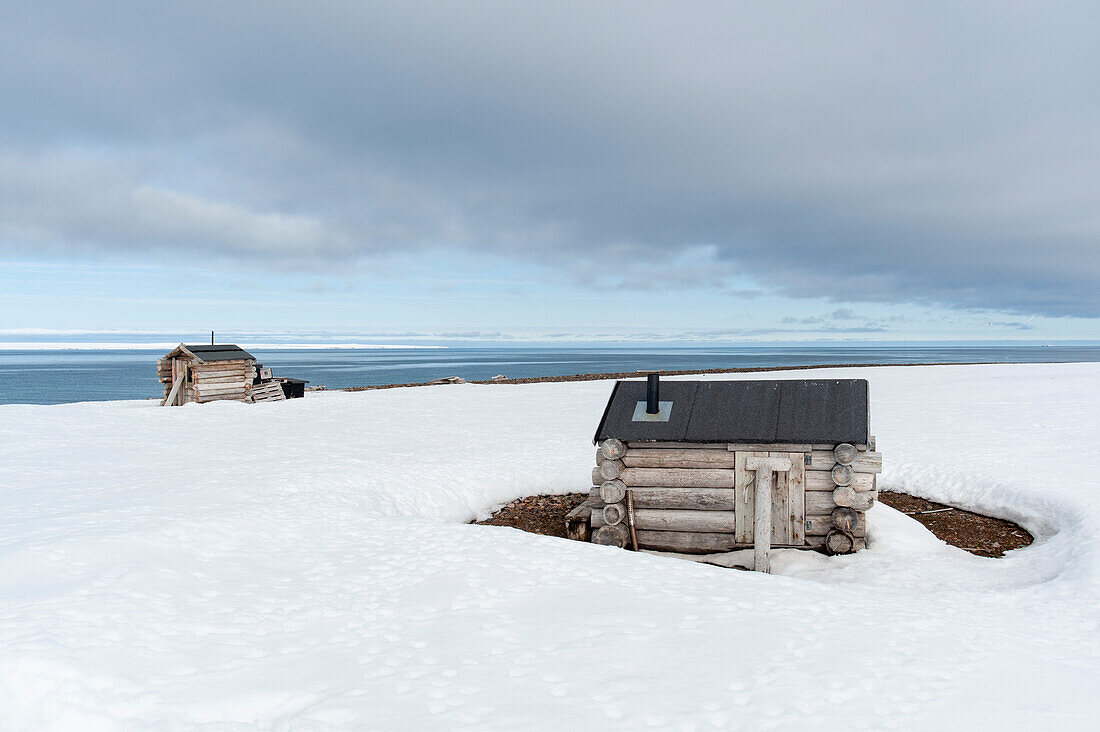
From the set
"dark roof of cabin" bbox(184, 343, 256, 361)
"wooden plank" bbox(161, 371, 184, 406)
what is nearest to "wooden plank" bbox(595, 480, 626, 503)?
"dark roof of cabin" bbox(184, 343, 256, 361)

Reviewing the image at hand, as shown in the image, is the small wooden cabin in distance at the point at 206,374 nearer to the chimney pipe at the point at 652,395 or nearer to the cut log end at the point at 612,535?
the cut log end at the point at 612,535

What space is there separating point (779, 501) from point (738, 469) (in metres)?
0.99

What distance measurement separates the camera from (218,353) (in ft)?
106

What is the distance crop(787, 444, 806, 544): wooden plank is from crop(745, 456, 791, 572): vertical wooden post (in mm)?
163

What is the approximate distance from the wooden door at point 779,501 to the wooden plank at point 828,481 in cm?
14

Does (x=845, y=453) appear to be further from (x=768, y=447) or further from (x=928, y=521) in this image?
(x=928, y=521)

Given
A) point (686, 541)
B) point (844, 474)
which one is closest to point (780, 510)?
point (844, 474)

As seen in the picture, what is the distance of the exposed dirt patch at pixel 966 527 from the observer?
1299 centimetres

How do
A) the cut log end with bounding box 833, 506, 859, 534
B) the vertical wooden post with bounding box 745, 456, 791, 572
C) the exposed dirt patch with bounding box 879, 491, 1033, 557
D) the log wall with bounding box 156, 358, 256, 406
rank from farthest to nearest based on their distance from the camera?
the log wall with bounding box 156, 358, 256, 406
the exposed dirt patch with bounding box 879, 491, 1033, 557
the cut log end with bounding box 833, 506, 859, 534
the vertical wooden post with bounding box 745, 456, 791, 572

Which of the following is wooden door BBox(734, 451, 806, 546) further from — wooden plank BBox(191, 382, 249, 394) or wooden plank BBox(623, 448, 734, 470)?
wooden plank BBox(191, 382, 249, 394)

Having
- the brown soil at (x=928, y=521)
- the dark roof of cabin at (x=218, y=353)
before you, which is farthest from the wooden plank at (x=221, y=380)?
the brown soil at (x=928, y=521)

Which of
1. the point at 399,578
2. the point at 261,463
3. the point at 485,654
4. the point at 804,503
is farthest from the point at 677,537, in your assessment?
the point at 261,463

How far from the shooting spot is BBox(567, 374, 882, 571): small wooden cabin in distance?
12.0 metres

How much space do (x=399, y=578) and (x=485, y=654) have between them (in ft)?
9.13
